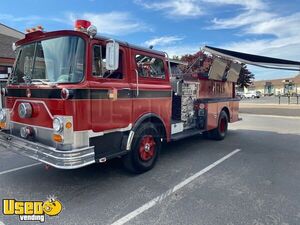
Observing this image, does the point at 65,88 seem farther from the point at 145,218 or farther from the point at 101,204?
the point at 145,218

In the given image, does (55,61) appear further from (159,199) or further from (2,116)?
(159,199)

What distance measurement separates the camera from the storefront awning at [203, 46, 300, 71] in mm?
7055

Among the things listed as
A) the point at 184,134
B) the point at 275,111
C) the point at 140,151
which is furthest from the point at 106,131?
the point at 275,111

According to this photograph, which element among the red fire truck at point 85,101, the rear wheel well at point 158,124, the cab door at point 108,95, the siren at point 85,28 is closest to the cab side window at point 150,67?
the red fire truck at point 85,101

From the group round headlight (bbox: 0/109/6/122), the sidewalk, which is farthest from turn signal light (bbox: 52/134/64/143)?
the sidewalk

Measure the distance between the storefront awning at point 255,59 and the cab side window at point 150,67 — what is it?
84.8 inches

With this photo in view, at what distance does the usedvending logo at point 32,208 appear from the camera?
3.45 metres

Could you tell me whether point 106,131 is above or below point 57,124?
below

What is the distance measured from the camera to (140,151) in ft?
15.9

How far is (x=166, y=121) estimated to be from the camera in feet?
18.4

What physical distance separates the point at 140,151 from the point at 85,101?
1669 millimetres

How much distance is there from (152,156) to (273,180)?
92.3 inches

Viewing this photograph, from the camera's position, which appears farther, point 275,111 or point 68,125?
point 275,111

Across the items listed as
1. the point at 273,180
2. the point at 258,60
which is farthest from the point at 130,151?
the point at 258,60
